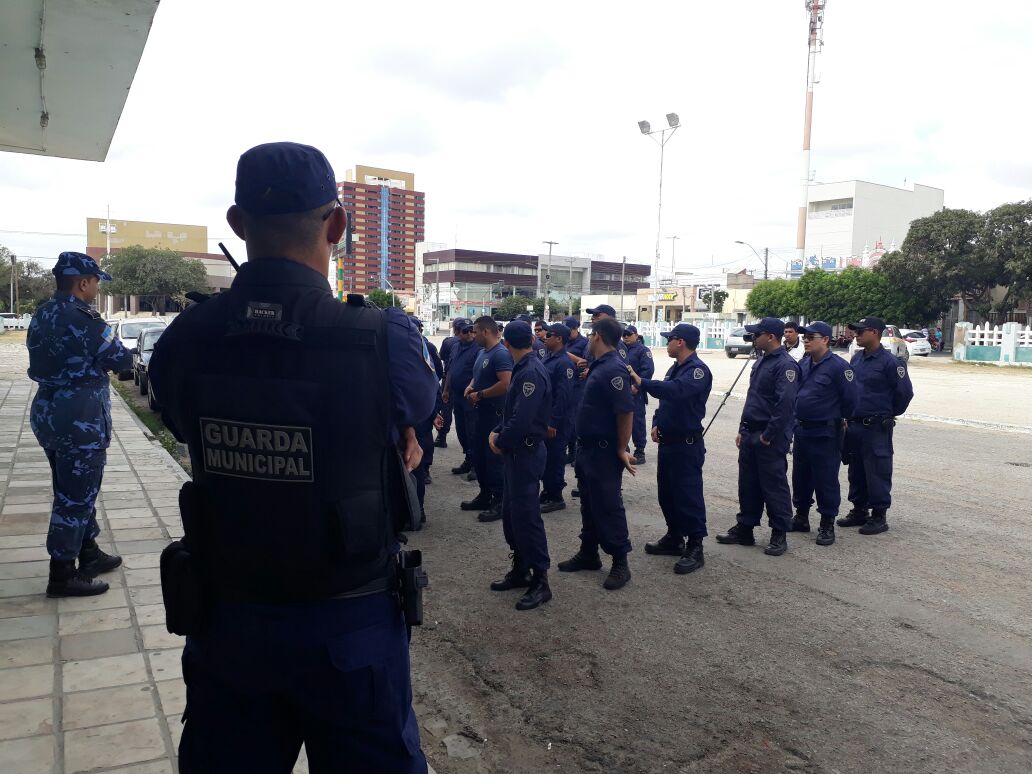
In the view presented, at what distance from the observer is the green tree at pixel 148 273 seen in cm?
5334

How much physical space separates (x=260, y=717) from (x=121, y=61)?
6503 mm

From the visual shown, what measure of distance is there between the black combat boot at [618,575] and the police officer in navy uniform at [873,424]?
295 centimetres

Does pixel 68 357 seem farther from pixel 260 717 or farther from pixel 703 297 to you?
pixel 703 297

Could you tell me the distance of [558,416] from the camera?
8148 mm


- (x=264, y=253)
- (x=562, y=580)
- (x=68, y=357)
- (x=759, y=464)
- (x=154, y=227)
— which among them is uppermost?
(x=154, y=227)

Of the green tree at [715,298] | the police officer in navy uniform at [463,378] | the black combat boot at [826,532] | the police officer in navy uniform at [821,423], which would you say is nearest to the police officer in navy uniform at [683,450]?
the black combat boot at [826,532]

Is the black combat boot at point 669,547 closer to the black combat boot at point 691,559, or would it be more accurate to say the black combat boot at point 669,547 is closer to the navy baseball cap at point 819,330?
the black combat boot at point 691,559

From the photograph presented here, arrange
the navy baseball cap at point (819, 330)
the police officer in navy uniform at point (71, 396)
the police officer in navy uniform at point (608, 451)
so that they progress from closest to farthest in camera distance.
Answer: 1. the police officer in navy uniform at point (71, 396)
2. the police officer in navy uniform at point (608, 451)
3. the navy baseball cap at point (819, 330)

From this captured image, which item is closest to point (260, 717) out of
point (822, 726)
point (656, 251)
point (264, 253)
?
point (264, 253)

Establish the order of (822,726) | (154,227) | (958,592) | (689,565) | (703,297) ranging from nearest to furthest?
(822,726)
(958,592)
(689,565)
(703,297)
(154,227)

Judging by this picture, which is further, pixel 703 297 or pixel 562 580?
pixel 703 297

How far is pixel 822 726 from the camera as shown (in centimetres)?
341

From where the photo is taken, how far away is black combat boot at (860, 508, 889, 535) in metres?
6.66

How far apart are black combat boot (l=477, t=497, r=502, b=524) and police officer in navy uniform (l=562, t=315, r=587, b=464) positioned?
5.82 feet
